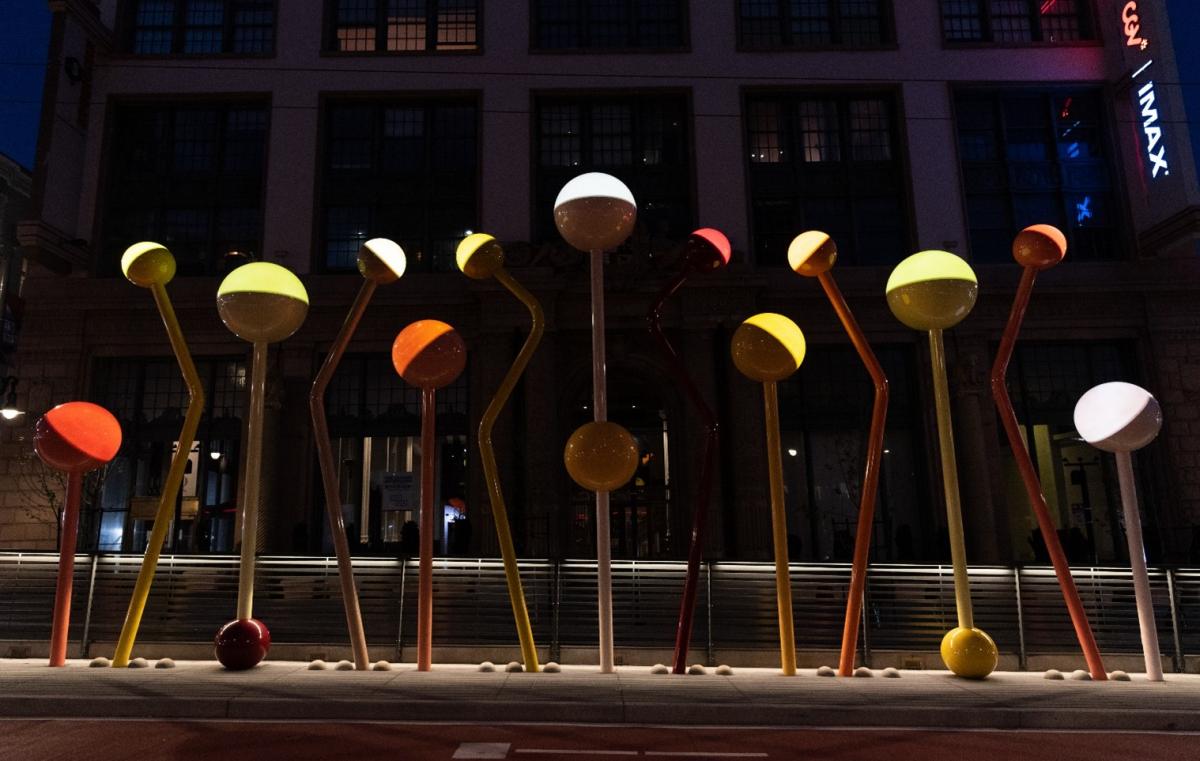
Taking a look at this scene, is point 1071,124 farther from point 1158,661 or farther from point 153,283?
point 153,283

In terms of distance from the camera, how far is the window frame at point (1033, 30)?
78.9ft

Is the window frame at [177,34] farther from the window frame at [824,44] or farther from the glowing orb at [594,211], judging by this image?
the glowing orb at [594,211]

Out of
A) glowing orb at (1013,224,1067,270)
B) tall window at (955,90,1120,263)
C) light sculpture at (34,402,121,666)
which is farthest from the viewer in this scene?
tall window at (955,90,1120,263)

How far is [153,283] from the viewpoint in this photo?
920 centimetres

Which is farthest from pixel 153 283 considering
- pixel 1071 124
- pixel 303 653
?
pixel 1071 124

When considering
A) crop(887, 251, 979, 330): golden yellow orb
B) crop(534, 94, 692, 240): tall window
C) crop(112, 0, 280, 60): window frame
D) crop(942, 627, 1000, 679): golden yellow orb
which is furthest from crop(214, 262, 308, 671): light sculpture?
crop(112, 0, 280, 60): window frame

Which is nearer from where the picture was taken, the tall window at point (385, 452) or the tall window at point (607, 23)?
the tall window at point (385, 452)

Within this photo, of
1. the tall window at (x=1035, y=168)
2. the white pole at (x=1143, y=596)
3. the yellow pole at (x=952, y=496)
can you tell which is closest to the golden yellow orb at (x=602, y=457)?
the yellow pole at (x=952, y=496)

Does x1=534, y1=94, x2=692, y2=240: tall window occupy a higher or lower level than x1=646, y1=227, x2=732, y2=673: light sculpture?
higher

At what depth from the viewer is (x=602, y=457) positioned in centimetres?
827

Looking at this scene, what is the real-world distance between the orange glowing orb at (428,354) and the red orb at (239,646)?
10.4 ft

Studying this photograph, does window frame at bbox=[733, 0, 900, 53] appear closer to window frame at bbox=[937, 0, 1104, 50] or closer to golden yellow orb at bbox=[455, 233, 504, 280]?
window frame at bbox=[937, 0, 1104, 50]

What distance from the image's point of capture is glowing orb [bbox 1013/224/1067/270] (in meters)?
8.82

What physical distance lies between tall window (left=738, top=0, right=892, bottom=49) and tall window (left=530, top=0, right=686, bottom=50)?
2.33 metres
